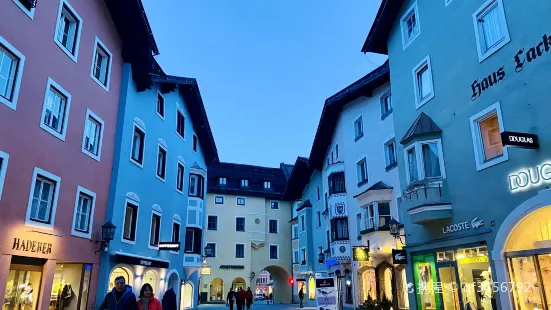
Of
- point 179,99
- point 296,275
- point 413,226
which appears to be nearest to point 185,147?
point 179,99

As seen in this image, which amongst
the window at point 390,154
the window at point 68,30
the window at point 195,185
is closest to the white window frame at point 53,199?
the window at point 68,30

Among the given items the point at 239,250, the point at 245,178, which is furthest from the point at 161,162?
the point at 245,178

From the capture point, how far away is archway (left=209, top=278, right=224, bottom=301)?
47.2 metres

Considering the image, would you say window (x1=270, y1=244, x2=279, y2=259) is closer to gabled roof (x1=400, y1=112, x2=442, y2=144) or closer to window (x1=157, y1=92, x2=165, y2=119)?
window (x1=157, y1=92, x2=165, y2=119)

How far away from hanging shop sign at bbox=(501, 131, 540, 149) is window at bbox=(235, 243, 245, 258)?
3626 cm

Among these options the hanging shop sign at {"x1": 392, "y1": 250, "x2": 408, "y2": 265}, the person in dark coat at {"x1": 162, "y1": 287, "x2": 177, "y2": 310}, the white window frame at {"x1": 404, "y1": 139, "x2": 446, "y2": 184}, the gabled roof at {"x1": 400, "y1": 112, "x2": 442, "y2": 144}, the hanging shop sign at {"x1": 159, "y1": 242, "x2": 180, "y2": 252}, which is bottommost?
the person in dark coat at {"x1": 162, "y1": 287, "x2": 177, "y2": 310}

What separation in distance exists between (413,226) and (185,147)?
15.3 metres

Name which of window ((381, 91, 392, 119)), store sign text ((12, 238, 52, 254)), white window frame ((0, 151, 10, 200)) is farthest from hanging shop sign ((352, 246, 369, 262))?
white window frame ((0, 151, 10, 200))

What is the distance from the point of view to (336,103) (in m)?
26.8

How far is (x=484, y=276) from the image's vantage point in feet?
41.1

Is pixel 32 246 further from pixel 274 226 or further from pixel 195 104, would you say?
pixel 274 226

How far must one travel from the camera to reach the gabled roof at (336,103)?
2223 cm

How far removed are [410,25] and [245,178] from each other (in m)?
32.0

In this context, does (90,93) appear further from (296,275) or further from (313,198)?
(296,275)
